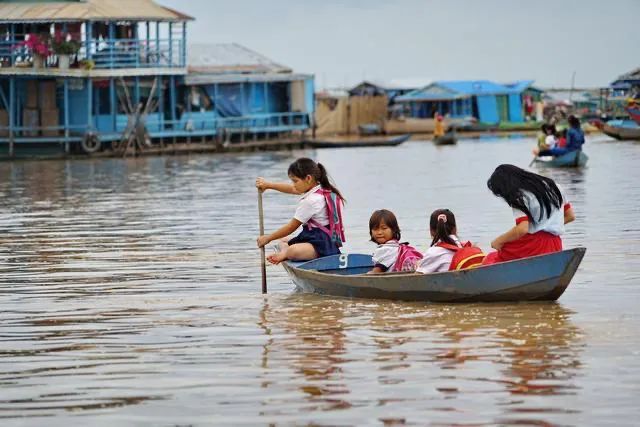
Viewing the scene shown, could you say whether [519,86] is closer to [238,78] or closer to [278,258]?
[238,78]

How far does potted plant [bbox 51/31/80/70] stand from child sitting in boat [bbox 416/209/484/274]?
3117 cm

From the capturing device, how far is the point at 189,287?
1208 cm

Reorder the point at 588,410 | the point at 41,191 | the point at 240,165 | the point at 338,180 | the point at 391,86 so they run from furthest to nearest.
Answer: the point at 391,86 < the point at 240,165 < the point at 338,180 < the point at 41,191 < the point at 588,410

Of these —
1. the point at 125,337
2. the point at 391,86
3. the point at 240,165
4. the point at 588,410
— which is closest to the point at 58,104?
the point at 240,165

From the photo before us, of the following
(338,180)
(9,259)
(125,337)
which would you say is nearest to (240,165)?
(338,180)

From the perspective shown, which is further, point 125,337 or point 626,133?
point 626,133

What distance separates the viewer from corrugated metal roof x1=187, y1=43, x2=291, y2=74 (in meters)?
50.1

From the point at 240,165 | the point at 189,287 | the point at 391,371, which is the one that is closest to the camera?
the point at 391,371

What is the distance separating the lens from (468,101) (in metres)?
64.4

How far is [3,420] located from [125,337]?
7.61ft

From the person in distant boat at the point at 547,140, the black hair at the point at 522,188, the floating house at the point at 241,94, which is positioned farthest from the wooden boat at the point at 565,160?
the black hair at the point at 522,188

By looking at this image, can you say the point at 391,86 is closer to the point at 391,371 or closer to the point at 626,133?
the point at 626,133

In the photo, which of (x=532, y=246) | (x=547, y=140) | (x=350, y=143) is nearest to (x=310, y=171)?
(x=532, y=246)

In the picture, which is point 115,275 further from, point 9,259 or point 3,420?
point 3,420
